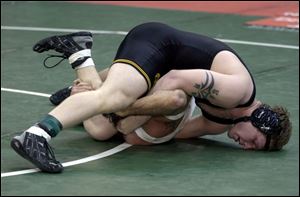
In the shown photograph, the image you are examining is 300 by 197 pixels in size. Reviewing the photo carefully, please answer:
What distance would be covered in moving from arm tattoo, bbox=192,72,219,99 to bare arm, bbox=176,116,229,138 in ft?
1.21

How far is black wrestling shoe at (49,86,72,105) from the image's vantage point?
27.5ft

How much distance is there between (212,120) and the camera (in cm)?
725

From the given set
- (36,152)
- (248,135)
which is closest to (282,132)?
(248,135)

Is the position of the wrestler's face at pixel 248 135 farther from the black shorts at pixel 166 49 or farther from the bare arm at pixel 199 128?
the black shorts at pixel 166 49

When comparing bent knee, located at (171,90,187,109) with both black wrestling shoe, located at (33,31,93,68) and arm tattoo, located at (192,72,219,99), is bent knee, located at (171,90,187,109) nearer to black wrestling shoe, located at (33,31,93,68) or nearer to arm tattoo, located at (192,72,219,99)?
arm tattoo, located at (192,72,219,99)

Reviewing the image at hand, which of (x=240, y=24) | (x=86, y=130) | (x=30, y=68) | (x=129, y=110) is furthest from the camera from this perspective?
(x=240, y=24)

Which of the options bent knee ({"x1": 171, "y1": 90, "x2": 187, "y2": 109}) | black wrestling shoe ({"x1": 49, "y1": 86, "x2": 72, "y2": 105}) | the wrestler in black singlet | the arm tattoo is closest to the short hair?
the wrestler in black singlet

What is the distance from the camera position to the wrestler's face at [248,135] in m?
7.09

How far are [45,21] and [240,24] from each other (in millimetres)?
2525

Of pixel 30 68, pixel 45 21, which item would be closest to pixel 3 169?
pixel 30 68

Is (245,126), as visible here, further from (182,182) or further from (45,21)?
(45,21)

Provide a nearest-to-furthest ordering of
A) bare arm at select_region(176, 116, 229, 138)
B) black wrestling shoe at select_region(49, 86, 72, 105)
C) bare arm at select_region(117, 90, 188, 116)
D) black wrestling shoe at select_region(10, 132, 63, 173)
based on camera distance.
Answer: black wrestling shoe at select_region(10, 132, 63, 173), bare arm at select_region(117, 90, 188, 116), bare arm at select_region(176, 116, 229, 138), black wrestling shoe at select_region(49, 86, 72, 105)

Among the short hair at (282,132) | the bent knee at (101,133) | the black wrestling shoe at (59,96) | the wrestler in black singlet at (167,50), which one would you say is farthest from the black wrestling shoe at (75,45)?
the short hair at (282,132)

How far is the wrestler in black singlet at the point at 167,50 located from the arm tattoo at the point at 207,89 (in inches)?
7.1
